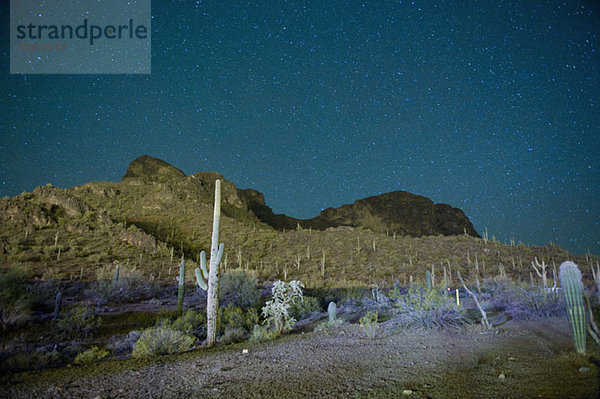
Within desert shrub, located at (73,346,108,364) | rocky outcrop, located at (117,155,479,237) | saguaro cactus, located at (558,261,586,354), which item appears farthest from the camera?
rocky outcrop, located at (117,155,479,237)

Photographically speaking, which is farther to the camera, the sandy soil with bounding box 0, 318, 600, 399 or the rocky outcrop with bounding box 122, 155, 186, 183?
the rocky outcrop with bounding box 122, 155, 186, 183

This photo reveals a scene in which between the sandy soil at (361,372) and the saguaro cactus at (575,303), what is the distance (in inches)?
13.3

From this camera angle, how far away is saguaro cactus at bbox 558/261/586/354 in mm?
5090

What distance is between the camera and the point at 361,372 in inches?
203

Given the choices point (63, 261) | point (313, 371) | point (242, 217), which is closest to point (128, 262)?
point (63, 261)

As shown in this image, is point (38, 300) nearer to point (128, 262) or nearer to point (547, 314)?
point (128, 262)

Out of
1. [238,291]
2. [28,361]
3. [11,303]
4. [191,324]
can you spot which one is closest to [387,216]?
[238,291]

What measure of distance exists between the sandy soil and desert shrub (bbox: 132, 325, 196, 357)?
0.36 metres

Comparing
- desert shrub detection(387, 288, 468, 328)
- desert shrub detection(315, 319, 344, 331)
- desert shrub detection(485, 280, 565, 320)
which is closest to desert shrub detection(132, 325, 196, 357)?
desert shrub detection(315, 319, 344, 331)

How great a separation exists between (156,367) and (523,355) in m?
6.22

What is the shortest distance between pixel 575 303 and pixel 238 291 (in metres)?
14.0

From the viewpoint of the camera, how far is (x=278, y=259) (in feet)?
92.7

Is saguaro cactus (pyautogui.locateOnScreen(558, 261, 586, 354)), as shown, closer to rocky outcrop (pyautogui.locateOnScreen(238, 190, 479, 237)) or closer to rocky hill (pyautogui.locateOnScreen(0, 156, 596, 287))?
rocky hill (pyautogui.locateOnScreen(0, 156, 596, 287))

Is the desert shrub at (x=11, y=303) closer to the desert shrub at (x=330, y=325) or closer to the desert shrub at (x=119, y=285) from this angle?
the desert shrub at (x=119, y=285)
